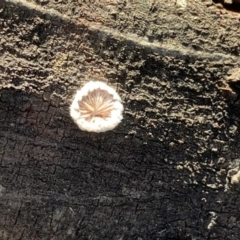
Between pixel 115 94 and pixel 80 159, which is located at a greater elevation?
pixel 115 94

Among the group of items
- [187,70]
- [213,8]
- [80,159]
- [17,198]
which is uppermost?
[213,8]

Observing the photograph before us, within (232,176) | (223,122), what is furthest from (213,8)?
(232,176)

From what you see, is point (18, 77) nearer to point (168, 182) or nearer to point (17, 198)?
point (17, 198)
